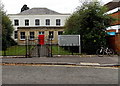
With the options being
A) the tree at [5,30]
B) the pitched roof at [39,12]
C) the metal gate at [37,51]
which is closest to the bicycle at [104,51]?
the metal gate at [37,51]

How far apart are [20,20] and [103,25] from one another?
30.8 metres

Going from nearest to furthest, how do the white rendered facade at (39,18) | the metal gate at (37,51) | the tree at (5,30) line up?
1. the metal gate at (37,51)
2. the tree at (5,30)
3. the white rendered facade at (39,18)

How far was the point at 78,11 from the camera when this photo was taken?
20484 millimetres

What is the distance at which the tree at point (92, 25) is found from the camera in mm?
18797

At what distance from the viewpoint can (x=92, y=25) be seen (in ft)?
63.7

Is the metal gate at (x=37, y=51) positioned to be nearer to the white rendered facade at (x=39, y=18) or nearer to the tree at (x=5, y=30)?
the tree at (x=5, y=30)

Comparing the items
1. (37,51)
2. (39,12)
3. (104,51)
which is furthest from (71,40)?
(39,12)

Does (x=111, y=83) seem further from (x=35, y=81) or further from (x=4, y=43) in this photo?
(x=4, y=43)

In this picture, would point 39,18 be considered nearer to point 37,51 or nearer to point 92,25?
point 37,51

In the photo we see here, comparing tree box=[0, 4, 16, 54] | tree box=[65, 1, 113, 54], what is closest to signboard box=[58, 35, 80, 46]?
tree box=[65, 1, 113, 54]

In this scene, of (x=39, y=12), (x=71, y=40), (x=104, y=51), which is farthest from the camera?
(x=39, y=12)

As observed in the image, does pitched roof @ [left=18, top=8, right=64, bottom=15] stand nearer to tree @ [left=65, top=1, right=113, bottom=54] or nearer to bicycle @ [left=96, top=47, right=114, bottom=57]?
tree @ [left=65, top=1, right=113, bottom=54]

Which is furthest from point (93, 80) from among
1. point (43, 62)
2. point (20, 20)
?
point (20, 20)

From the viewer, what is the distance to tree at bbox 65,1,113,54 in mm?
18797
